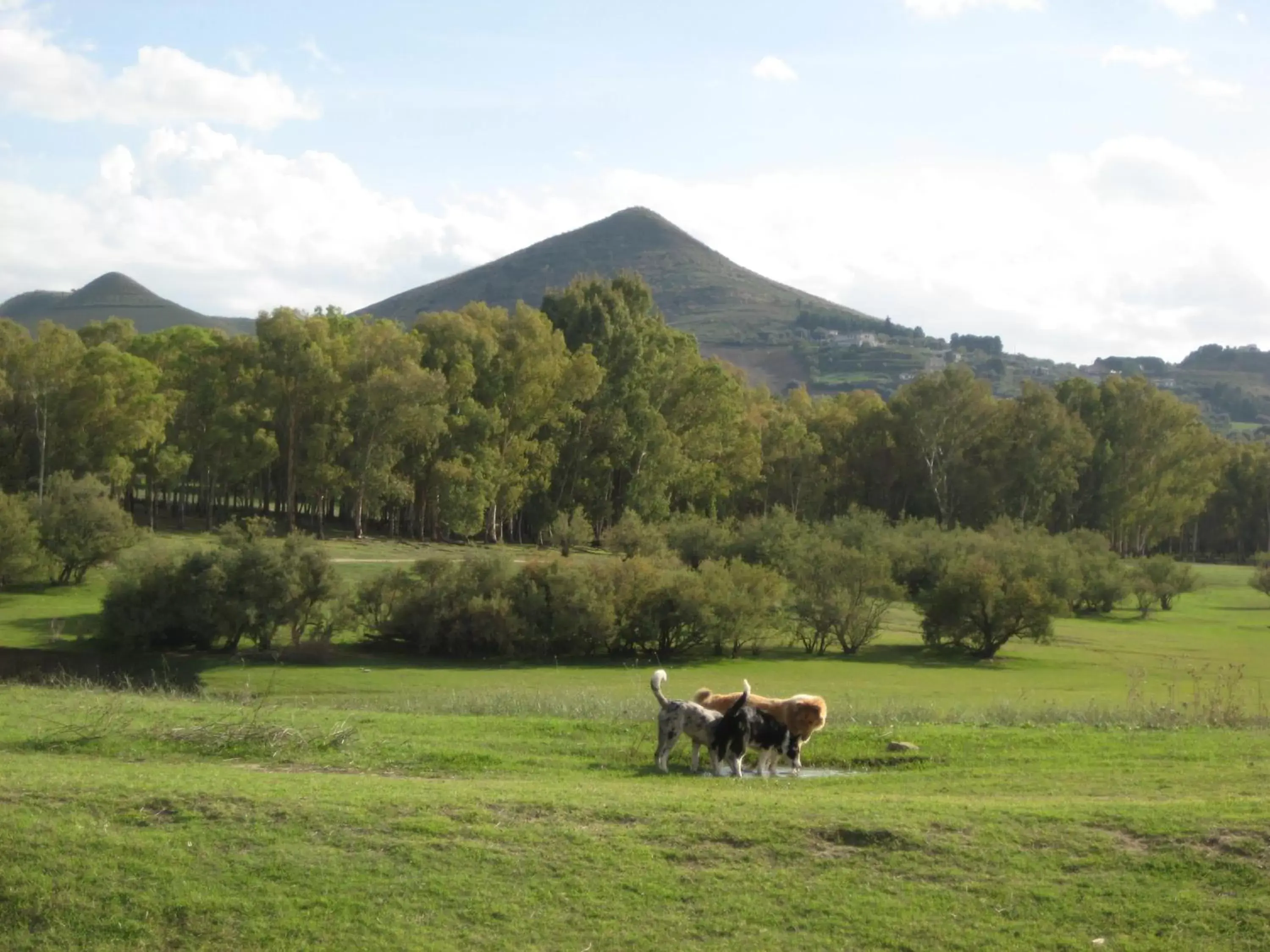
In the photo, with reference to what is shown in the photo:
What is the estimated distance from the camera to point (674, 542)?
6253 cm

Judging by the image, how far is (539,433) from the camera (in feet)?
271

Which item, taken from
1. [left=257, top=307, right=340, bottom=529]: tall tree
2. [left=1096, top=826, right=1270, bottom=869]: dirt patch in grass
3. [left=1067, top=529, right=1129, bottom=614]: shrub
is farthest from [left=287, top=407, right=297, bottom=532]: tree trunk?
[left=1096, top=826, right=1270, bottom=869]: dirt patch in grass

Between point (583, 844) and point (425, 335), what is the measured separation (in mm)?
67231

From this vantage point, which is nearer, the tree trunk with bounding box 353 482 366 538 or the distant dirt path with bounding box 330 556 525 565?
the distant dirt path with bounding box 330 556 525 565

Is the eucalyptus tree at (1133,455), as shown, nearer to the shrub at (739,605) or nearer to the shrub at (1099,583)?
the shrub at (1099,583)

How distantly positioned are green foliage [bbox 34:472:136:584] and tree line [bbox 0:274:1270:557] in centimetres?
861

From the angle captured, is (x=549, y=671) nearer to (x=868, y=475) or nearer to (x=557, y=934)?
(x=557, y=934)

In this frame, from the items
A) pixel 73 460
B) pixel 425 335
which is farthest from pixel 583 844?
pixel 425 335

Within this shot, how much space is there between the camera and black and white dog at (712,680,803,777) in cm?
1705

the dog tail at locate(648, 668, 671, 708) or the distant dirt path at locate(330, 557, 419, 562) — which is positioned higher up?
the dog tail at locate(648, 668, 671, 708)

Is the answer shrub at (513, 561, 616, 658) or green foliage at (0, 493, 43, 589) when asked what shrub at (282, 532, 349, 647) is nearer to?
shrub at (513, 561, 616, 658)

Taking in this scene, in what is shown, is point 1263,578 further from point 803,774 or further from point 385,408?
point 803,774

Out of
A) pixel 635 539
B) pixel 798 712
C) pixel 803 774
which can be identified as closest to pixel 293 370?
pixel 635 539

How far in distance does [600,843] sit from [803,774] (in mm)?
6320
